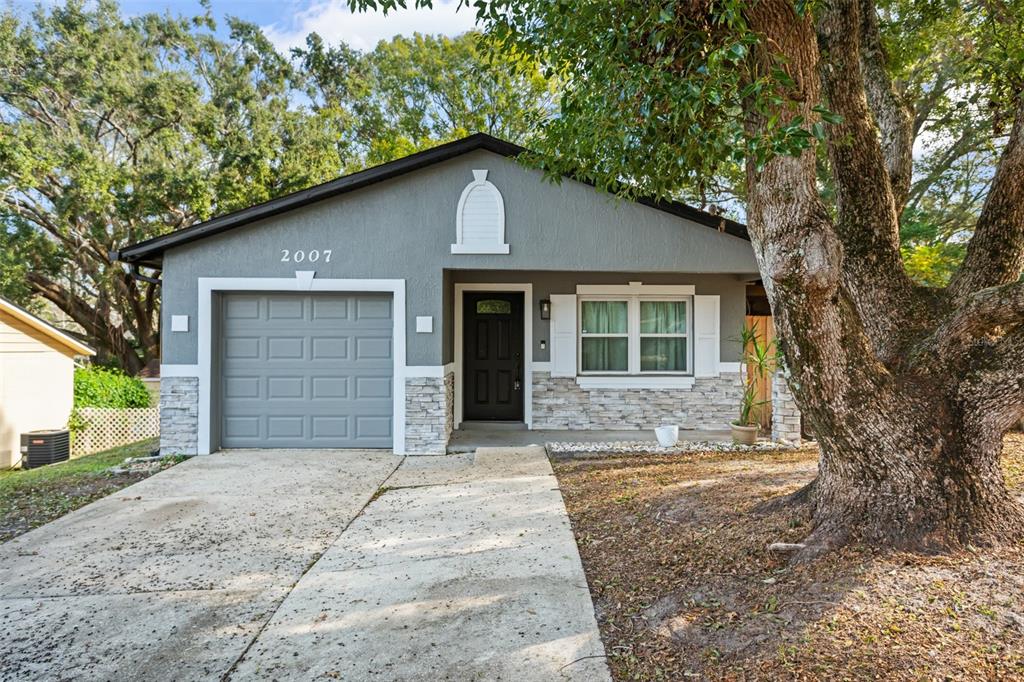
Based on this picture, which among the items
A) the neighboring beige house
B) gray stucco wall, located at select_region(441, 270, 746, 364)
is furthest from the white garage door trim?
the neighboring beige house

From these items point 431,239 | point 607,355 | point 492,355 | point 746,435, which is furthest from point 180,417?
point 746,435

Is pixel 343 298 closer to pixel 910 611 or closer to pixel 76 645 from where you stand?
pixel 76 645

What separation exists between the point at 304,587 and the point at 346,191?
521 centimetres

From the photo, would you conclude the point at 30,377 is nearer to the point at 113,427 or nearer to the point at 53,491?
the point at 113,427

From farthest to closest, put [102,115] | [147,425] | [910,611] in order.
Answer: [102,115] → [147,425] → [910,611]

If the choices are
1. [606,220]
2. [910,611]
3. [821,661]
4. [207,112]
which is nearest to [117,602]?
[821,661]

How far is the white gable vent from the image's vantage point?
297 inches

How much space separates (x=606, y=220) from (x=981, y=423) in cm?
489

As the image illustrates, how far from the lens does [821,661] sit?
262cm

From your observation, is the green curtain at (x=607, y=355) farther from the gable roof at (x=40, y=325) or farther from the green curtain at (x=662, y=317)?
the gable roof at (x=40, y=325)

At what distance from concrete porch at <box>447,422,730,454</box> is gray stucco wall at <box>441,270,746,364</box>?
1118 mm

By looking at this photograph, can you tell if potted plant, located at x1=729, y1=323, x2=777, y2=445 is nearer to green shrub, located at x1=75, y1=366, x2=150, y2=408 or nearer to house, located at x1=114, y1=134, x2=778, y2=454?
house, located at x1=114, y1=134, x2=778, y2=454

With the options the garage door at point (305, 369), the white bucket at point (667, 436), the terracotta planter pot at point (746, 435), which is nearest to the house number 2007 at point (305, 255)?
the garage door at point (305, 369)

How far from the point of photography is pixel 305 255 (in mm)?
7562
